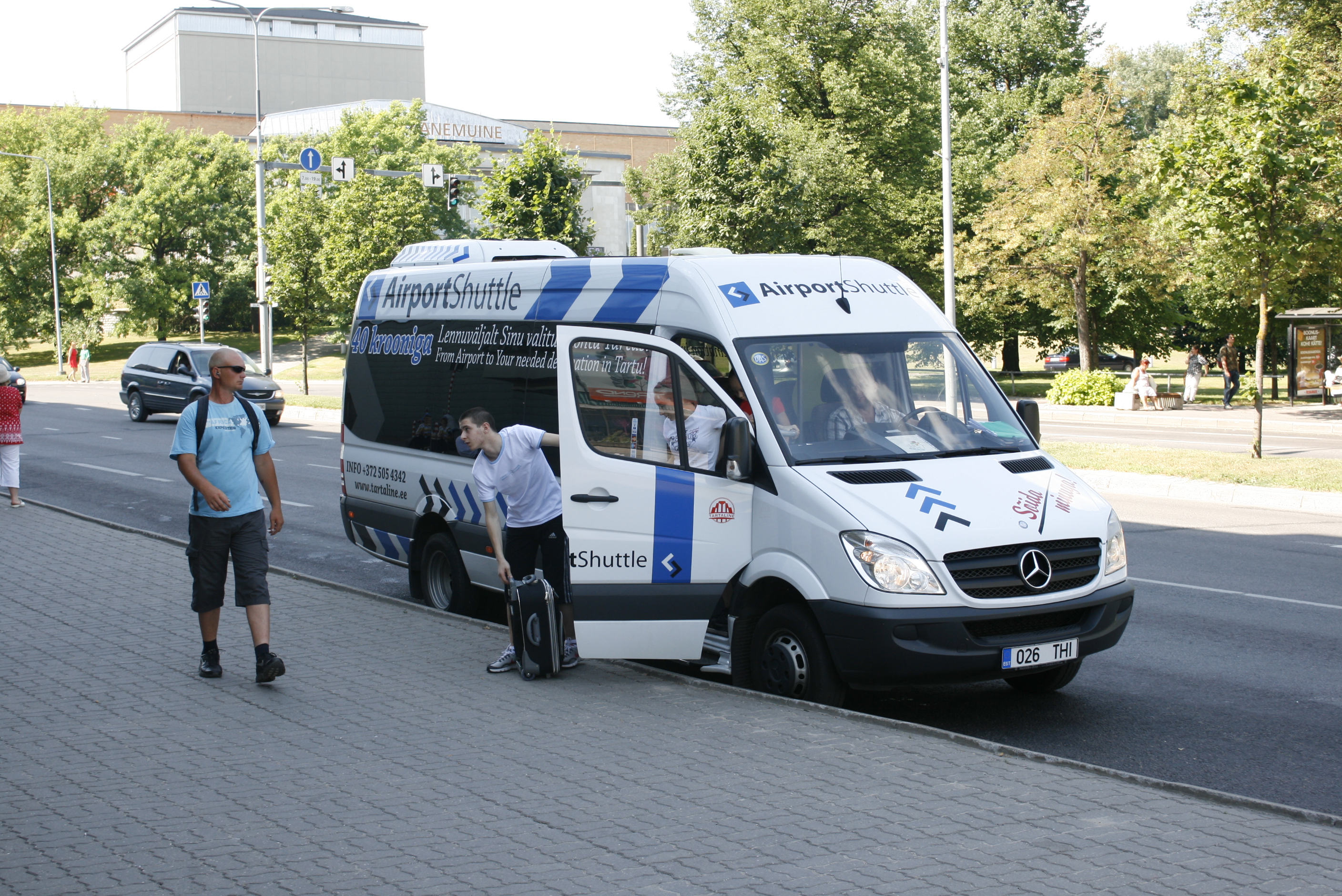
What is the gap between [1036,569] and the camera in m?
6.26

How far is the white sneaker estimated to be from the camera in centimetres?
741

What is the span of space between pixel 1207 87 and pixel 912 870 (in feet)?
95.5

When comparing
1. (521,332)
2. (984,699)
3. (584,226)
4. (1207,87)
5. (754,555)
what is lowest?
(984,699)

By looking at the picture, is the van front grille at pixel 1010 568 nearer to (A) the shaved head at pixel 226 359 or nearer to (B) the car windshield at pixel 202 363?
(A) the shaved head at pixel 226 359

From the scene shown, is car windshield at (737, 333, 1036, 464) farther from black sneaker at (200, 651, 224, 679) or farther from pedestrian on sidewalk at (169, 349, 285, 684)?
black sneaker at (200, 651, 224, 679)

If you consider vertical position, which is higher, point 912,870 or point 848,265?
point 848,265

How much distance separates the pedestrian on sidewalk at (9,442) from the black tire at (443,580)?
821 cm

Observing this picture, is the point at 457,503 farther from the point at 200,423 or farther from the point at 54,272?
the point at 54,272

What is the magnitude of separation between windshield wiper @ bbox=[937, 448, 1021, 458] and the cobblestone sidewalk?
5.27ft

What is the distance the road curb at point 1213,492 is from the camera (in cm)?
1546

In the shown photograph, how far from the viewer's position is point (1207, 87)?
29.2m

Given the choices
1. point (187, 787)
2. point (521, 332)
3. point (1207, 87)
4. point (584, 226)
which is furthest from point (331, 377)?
point (187, 787)

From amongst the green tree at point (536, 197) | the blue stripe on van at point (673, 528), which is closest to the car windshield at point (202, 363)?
the green tree at point (536, 197)

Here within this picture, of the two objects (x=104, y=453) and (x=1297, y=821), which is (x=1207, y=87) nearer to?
(x=104, y=453)
